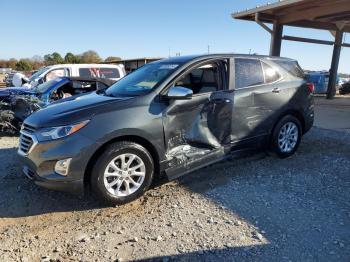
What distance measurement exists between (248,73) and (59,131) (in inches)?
114

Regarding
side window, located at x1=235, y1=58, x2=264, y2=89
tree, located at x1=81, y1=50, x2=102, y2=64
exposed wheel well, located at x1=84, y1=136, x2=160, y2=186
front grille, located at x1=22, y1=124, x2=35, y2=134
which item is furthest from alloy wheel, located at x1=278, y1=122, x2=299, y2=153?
tree, located at x1=81, y1=50, x2=102, y2=64

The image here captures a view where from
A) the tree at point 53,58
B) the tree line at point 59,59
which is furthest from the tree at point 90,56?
the tree at point 53,58

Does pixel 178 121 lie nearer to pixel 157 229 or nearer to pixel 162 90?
pixel 162 90

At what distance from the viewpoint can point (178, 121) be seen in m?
4.33

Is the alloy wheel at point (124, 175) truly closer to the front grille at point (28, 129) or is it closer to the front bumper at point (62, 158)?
the front bumper at point (62, 158)

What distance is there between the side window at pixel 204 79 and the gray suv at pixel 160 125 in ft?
0.04

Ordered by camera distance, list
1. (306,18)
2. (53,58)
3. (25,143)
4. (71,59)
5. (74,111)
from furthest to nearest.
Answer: (53,58), (71,59), (306,18), (25,143), (74,111)

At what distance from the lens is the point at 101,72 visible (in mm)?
12969

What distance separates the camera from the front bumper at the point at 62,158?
3.68 meters

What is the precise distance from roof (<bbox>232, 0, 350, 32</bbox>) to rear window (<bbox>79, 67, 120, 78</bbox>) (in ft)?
20.8

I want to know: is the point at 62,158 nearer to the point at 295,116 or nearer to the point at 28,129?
the point at 28,129

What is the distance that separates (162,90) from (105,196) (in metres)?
1.41

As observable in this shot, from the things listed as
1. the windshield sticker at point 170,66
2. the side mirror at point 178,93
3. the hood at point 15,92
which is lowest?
the hood at point 15,92

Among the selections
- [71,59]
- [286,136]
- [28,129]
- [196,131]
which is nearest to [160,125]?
[196,131]
